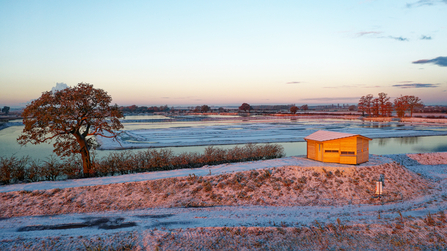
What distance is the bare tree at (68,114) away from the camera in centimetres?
1446

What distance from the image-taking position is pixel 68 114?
14.9 meters

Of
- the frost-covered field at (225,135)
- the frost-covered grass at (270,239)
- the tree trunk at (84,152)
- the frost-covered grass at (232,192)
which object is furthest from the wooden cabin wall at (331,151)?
the frost-covered field at (225,135)

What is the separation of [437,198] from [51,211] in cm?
1537

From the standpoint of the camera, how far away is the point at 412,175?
46.3 ft

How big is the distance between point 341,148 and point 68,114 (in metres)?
14.4

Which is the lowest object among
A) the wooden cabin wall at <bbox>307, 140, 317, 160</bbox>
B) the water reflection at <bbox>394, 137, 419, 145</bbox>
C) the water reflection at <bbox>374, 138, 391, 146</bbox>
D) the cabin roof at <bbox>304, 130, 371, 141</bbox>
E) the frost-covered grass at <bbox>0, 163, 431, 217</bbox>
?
the water reflection at <bbox>394, 137, 419, 145</bbox>

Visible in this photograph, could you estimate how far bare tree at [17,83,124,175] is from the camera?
14.5 m

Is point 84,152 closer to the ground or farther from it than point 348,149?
closer to the ground

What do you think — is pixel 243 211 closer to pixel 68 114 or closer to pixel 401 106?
pixel 68 114

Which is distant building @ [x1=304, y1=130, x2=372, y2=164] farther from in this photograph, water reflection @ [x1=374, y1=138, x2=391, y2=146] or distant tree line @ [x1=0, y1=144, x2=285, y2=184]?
water reflection @ [x1=374, y1=138, x2=391, y2=146]

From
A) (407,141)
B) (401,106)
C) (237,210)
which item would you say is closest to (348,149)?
(237,210)

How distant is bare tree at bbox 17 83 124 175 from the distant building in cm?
1131

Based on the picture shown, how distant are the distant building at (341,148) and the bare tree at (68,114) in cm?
1131

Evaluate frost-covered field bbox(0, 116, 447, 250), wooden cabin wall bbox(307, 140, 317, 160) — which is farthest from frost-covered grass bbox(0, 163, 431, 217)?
wooden cabin wall bbox(307, 140, 317, 160)
